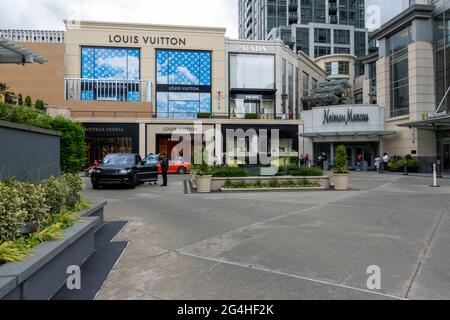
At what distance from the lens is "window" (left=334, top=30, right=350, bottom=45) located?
77.0 meters

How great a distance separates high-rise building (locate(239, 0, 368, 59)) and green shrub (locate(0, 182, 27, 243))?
245 feet

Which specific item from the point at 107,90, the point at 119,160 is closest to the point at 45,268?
the point at 119,160

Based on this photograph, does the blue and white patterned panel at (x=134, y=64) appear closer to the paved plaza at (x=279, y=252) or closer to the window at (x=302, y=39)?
the paved plaza at (x=279, y=252)

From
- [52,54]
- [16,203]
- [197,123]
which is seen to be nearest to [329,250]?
[16,203]

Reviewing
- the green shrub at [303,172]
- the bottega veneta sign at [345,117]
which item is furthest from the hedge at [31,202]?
the bottega veneta sign at [345,117]

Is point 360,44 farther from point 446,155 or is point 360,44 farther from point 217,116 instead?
point 446,155

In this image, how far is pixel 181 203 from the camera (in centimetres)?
1165

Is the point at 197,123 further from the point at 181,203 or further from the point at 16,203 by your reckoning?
the point at 16,203

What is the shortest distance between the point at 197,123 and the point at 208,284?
30903 millimetres

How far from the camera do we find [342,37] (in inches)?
3046

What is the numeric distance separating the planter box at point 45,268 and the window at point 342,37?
8179 cm

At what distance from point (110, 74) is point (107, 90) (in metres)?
2.07

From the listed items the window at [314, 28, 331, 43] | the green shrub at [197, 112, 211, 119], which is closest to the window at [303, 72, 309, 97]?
the green shrub at [197, 112, 211, 119]

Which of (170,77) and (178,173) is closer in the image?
(178,173)
